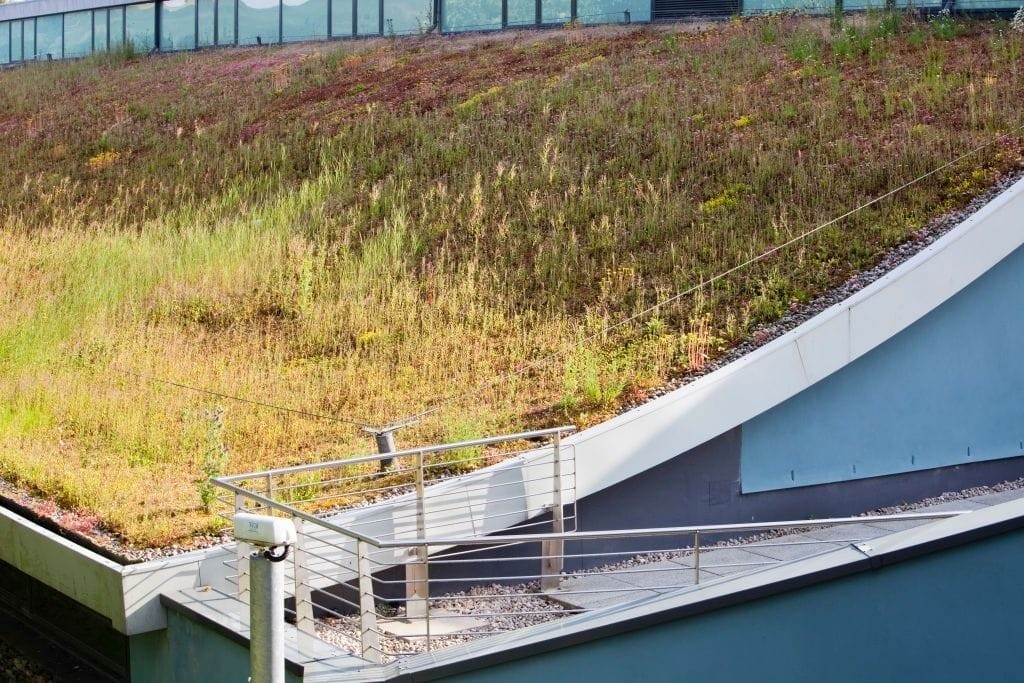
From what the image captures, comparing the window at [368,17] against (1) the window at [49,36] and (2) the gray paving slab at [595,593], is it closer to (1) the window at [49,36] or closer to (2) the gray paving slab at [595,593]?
(1) the window at [49,36]

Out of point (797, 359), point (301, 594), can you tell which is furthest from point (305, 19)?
point (301, 594)

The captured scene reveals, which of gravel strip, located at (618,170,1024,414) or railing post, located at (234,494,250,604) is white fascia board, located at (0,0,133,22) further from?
railing post, located at (234,494,250,604)

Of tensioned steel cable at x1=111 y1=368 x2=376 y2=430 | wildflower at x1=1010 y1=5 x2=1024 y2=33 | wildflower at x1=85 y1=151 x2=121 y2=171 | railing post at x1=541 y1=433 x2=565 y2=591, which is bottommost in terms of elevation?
railing post at x1=541 y1=433 x2=565 y2=591

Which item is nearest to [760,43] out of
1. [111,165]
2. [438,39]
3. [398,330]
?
[438,39]

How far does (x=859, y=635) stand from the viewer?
5.91 m

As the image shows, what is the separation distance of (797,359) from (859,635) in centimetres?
499

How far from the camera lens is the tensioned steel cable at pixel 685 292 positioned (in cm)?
1147

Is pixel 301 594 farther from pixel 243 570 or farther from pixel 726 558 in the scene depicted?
pixel 726 558

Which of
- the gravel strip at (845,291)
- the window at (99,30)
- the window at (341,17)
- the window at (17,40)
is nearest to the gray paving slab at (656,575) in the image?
the gravel strip at (845,291)

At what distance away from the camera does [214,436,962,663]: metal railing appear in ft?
27.5

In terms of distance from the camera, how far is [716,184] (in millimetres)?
15359

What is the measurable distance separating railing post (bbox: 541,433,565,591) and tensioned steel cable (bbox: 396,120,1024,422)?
2.06m

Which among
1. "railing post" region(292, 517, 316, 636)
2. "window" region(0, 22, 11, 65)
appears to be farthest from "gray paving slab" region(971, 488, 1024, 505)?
"window" region(0, 22, 11, 65)

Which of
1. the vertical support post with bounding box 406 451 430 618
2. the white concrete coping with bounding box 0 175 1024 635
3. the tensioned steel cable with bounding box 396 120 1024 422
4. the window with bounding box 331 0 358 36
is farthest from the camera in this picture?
the window with bounding box 331 0 358 36
